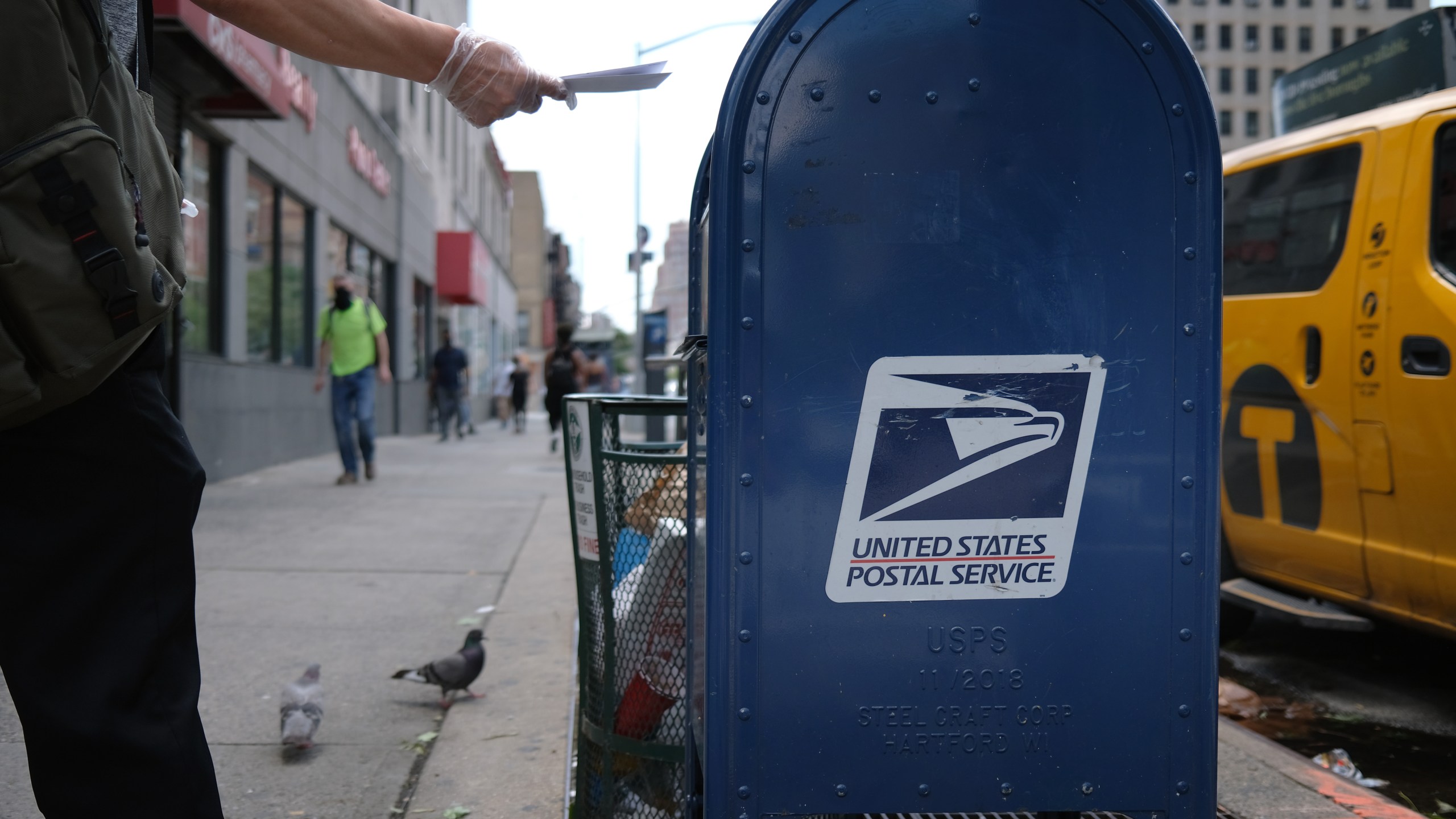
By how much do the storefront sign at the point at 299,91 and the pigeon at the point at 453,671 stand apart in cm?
811

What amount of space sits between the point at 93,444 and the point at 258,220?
11535mm

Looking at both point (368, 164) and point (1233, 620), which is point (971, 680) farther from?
point (368, 164)

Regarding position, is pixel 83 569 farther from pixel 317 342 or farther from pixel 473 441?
pixel 473 441

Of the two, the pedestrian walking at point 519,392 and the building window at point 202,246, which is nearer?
the building window at point 202,246

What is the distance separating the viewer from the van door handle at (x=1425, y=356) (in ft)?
12.6

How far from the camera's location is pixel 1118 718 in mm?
2088

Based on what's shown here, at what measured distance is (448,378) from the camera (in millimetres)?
19062

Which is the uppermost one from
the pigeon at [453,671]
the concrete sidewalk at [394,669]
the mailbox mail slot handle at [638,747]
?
the mailbox mail slot handle at [638,747]

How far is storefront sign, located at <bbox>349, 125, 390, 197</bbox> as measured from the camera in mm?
16406

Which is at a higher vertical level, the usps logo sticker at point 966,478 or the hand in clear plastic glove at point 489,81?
the hand in clear plastic glove at point 489,81

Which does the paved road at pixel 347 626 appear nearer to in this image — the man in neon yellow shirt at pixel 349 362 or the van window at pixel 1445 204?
the man in neon yellow shirt at pixel 349 362

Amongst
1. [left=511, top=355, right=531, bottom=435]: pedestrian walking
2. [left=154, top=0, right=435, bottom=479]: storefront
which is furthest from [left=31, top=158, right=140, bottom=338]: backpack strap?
[left=511, top=355, right=531, bottom=435]: pedestrian walking

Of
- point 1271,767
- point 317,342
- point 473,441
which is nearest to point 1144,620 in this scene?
point 1271,767

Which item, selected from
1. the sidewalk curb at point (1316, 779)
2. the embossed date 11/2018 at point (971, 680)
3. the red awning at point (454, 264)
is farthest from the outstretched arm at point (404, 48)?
the red awning at point (454, 264)
